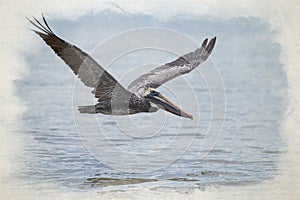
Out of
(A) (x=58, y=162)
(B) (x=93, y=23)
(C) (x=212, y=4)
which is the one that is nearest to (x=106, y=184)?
(A) (x=58, y=162)

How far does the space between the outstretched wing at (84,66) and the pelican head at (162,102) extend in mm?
136

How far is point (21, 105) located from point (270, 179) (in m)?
1.49

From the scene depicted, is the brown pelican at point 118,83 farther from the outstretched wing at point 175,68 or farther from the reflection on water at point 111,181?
the reflection on water at point 111,181

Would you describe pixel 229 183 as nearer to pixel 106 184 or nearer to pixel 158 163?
pixel 158 163

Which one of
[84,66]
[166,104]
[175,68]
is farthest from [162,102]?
[84,66]

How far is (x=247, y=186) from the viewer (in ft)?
12.1

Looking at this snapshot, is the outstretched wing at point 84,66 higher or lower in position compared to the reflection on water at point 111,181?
higher

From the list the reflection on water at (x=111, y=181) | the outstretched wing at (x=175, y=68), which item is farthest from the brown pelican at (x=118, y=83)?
the reflection on water at (x=111, y=181)

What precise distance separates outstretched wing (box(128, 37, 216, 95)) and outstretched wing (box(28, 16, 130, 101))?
0.15 meters

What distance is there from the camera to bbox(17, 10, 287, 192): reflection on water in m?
3.63

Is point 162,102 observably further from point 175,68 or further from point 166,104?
point 175,68

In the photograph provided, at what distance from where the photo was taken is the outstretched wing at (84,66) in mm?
3381

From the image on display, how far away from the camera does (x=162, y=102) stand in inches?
142

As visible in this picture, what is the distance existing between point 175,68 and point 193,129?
0.36 m
